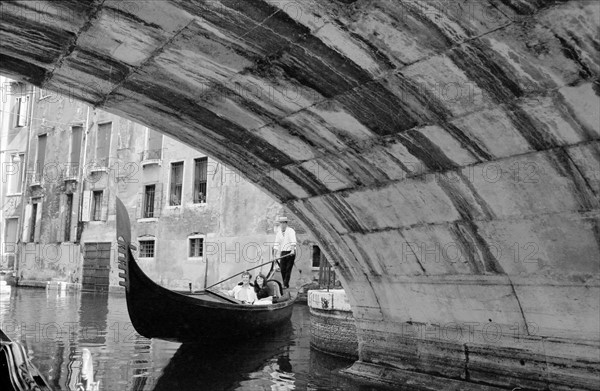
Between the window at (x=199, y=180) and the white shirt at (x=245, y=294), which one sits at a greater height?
the window at (x=199, y=180)

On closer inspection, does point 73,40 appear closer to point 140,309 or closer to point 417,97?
point 417,97

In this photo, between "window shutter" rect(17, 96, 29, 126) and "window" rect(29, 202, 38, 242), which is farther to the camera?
"window shutter" rect(17, 96, 29, 126)

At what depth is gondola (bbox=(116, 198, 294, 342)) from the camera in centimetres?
628

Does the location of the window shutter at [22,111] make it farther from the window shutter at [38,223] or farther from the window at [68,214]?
the window at [68,214]

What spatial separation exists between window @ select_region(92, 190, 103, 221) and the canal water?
9.04 m

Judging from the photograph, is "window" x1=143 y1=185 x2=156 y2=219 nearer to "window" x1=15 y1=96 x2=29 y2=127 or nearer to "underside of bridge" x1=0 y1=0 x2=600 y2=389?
"window" x1=15 y1=96 x2=29 y2=127

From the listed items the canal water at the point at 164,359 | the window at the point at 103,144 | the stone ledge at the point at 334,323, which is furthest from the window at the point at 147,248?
the stone ledge at the point at 334,323

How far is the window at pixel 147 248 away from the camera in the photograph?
17.4 m

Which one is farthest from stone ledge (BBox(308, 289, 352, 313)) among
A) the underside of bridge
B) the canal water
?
the underside of bridge

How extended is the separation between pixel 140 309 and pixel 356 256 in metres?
2.79

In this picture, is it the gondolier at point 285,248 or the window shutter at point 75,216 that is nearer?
the gondolier at point 285,248

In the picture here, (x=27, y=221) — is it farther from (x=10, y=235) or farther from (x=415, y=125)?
(x=415, y=125)

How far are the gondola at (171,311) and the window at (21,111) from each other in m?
18.6

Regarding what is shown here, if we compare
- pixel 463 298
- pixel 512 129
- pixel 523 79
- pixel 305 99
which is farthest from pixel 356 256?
pixel 523 79
